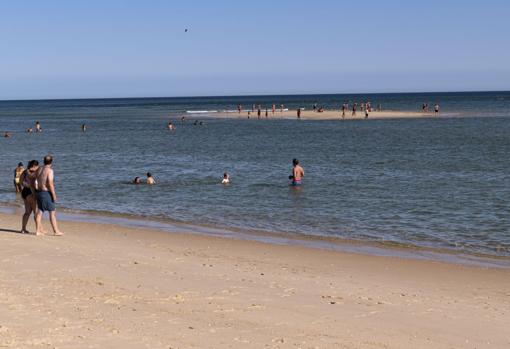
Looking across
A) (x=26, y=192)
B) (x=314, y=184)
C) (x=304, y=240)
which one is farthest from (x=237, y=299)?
(x=314, y=184)

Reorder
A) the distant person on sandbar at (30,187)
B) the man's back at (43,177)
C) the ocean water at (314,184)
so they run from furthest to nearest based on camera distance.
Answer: the ocean water at (314,184) < the distant person on sandbar at (30,187) < the man's back at (43,177)

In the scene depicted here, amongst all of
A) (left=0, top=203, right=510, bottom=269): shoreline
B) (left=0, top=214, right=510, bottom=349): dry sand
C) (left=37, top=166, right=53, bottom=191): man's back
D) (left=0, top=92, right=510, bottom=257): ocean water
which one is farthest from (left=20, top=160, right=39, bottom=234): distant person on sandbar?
(left=0, top=92, right=510, bottom=257): ocean water

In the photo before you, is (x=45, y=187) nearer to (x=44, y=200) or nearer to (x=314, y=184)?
(x=44, y=200)

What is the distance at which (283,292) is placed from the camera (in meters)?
9.95

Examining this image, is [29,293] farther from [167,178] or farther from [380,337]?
[167,178]

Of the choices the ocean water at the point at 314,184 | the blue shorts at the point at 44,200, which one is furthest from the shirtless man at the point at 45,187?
the ocean water at the point at 314,184

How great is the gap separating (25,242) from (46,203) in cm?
102

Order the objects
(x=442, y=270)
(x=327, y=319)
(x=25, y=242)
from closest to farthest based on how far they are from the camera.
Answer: (x=327, y=319), (x=442, y=270), (x=25, y=242)

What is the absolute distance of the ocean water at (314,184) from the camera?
18.3 metres

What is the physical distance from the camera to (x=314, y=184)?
1098 inches

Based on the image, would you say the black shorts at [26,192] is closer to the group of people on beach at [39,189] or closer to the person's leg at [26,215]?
the group of people on beach at [39,189]

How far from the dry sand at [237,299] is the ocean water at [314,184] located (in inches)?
150

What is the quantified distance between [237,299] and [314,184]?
1865 cm

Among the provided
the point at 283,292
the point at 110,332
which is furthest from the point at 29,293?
the point at 283,292
